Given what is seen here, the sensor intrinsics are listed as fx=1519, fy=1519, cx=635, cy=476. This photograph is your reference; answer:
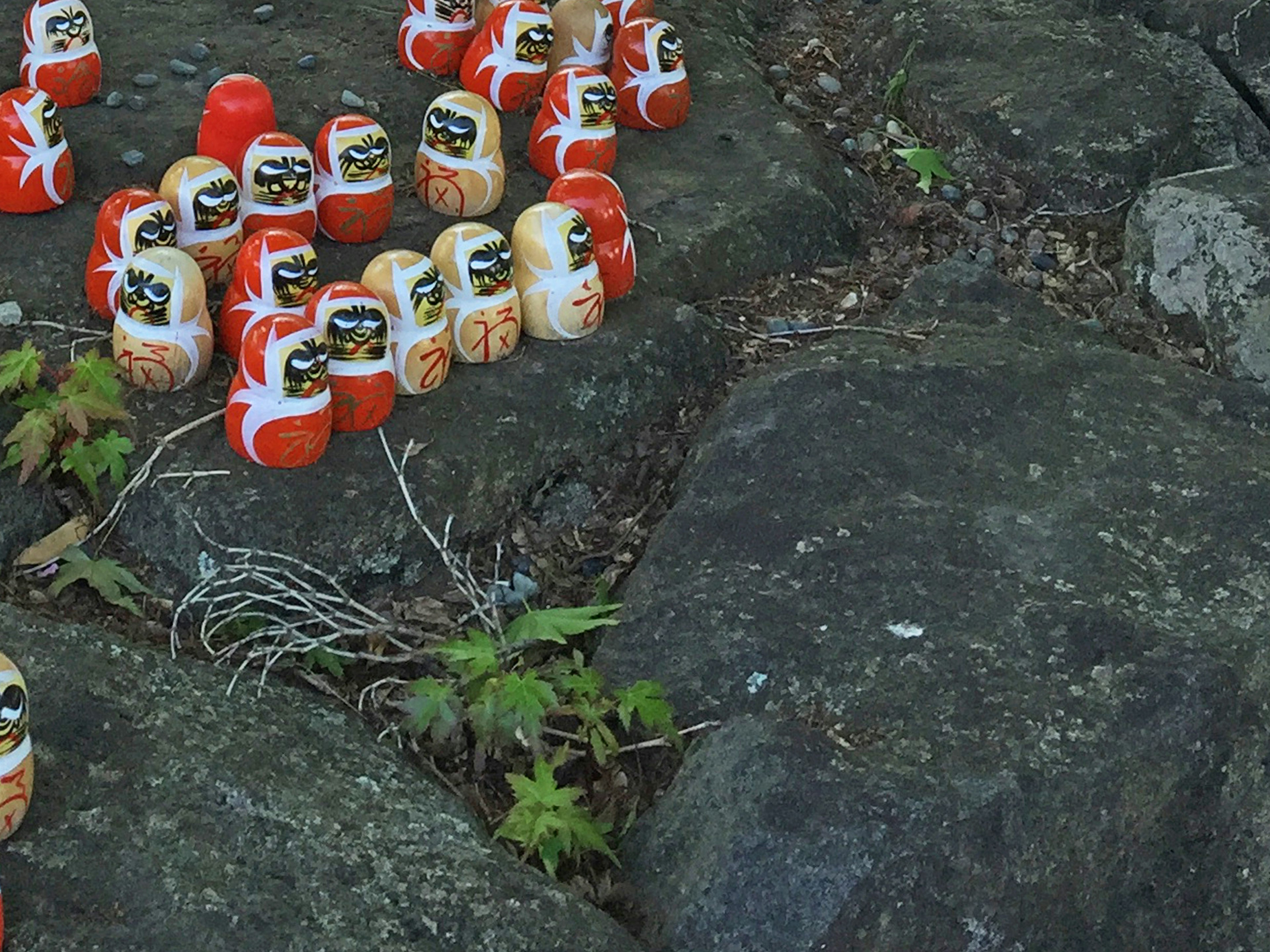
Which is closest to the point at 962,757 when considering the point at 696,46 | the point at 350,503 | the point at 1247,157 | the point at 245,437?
the point at 350,503

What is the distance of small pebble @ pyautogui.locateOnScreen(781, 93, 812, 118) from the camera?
3.86m

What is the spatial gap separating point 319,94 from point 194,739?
1.97 metres

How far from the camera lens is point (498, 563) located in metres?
2.60

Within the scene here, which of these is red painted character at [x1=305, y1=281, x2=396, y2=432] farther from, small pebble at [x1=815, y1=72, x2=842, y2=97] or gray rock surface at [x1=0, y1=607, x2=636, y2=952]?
small pebble at [x1=815, y1=72, x2=842, y2=97]

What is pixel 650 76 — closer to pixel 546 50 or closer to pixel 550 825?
pixel 546 50

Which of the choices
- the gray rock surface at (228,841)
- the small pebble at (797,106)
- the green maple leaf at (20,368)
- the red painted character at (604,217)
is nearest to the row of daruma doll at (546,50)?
the small pebble at (797,106)

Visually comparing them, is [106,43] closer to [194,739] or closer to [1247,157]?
[194,739]

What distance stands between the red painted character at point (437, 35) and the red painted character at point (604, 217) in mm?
850

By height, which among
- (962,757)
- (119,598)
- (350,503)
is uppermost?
(962,757)

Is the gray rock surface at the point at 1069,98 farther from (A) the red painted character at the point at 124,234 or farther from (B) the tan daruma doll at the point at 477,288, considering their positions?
(A) the red painted character at the point at 124,234

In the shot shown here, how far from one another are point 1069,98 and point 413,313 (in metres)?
1.88

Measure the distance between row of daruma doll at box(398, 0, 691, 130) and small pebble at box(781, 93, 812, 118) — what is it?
1.10 ft

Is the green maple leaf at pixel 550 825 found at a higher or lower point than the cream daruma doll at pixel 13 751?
lower

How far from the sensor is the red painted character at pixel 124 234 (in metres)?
2.71
